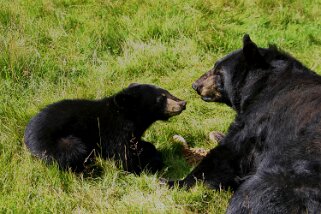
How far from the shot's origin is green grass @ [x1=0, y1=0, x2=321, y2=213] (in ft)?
16.3

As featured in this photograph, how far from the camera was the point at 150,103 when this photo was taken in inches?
262

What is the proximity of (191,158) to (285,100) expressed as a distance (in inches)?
68.4

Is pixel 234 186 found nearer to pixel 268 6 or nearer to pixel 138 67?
pixel 138 67

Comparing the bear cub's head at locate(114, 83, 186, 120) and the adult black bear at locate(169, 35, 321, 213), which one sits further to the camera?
the bear cub's head at locate(114, 83, 186, 120)

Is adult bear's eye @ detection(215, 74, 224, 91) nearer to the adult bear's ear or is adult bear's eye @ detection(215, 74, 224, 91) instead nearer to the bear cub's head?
the adult bear's ear

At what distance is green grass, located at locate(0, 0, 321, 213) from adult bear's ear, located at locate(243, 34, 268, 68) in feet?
4.73

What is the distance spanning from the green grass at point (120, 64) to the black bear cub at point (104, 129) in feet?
0.77

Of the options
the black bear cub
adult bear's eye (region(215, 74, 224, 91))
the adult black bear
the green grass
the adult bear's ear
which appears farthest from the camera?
adult bear's eye (region(215, 74, 224, 91))

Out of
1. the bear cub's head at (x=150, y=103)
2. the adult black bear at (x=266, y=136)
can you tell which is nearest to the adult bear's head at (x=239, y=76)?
the adult black bear at (x=266, y=136)

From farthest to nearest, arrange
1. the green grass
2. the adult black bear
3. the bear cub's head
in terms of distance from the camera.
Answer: the bear cub's head → the green grass → the adult black bear

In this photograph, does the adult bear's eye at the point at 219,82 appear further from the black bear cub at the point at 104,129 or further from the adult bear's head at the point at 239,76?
the black bear cub at the point at 104,129

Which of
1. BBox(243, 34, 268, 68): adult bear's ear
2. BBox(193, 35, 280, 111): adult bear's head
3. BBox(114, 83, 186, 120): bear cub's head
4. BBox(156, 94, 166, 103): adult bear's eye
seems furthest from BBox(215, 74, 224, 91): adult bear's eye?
BBox(156, 94, 166, 103): adult bear's eye

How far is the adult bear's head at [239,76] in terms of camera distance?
5.41m

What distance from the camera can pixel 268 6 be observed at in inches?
413
